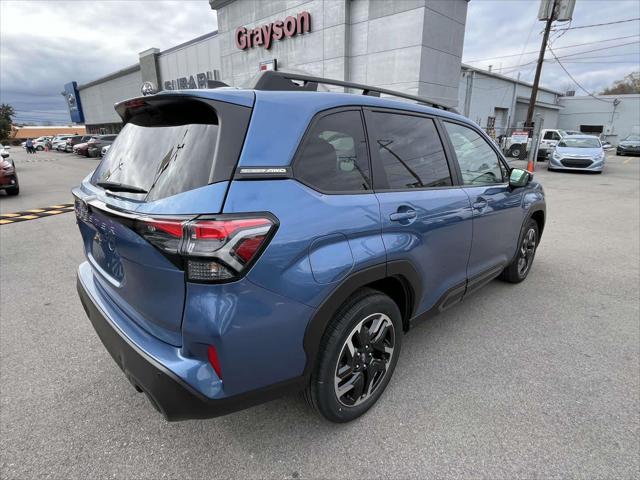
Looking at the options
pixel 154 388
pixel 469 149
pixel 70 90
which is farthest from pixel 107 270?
pixel 70 90

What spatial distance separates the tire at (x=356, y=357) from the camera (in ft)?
6.33

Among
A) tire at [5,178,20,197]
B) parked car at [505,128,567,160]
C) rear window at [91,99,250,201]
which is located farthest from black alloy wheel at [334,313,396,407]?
parked car at [505,128,567,160]

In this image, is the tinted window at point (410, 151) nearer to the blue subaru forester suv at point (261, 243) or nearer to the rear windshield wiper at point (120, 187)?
the blue subaru forester suv at point (261, 243)

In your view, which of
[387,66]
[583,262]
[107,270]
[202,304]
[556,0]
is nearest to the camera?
[202,304]

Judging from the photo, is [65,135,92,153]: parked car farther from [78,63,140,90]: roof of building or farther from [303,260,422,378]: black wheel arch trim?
[303,260,422,378]: black wheel arch trim

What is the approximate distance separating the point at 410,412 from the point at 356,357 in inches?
21.8

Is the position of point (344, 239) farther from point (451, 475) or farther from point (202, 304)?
point (451, 475)

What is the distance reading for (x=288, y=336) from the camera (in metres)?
1.66

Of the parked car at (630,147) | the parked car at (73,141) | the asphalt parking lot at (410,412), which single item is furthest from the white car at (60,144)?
the parked car at (630,147)

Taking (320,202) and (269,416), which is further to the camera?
(269,416)

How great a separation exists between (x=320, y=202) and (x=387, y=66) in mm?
14488

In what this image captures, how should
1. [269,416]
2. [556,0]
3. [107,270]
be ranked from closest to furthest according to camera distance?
[107,270] < [269,416] < [556,0]

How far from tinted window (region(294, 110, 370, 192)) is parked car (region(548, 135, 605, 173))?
17.4m

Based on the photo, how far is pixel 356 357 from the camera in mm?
2111
